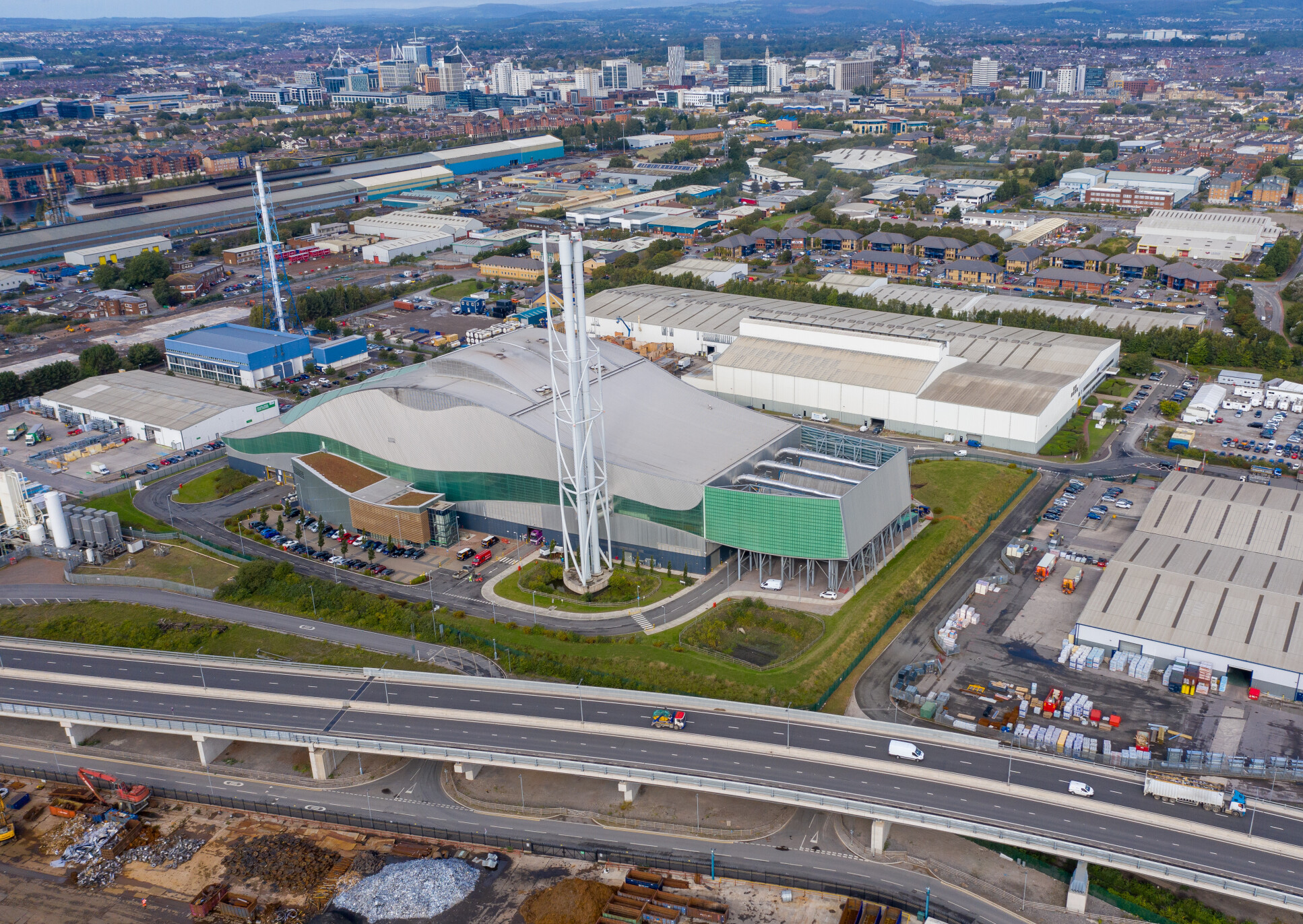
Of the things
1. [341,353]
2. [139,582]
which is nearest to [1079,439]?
[139,582]

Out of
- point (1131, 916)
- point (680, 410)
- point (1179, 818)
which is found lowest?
point (1131, 916)

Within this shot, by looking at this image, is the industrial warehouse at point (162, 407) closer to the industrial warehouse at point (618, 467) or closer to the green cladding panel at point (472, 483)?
the green cladding panel at point (472, 483)

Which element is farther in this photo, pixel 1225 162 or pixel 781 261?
pixel 1225 162

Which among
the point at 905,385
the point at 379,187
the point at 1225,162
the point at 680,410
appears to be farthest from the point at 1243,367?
the point at 379,187

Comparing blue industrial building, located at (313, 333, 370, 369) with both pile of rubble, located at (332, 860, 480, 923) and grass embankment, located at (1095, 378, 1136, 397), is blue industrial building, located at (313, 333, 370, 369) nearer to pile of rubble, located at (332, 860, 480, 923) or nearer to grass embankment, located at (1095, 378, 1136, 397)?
pile of rubble, located at (332, 860, 480, 923)

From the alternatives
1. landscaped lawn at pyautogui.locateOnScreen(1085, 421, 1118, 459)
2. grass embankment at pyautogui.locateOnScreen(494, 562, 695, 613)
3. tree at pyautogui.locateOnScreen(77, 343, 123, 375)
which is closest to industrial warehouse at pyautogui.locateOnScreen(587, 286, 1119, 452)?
landscaped lawn at pyautogui.locateOnScreen(1085, 421, 1118, 459)

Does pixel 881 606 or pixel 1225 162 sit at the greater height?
pixel 1225 162

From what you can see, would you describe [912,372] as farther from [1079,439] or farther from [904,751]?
[904,751]

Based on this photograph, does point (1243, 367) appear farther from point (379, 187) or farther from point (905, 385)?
point (379, 187)
